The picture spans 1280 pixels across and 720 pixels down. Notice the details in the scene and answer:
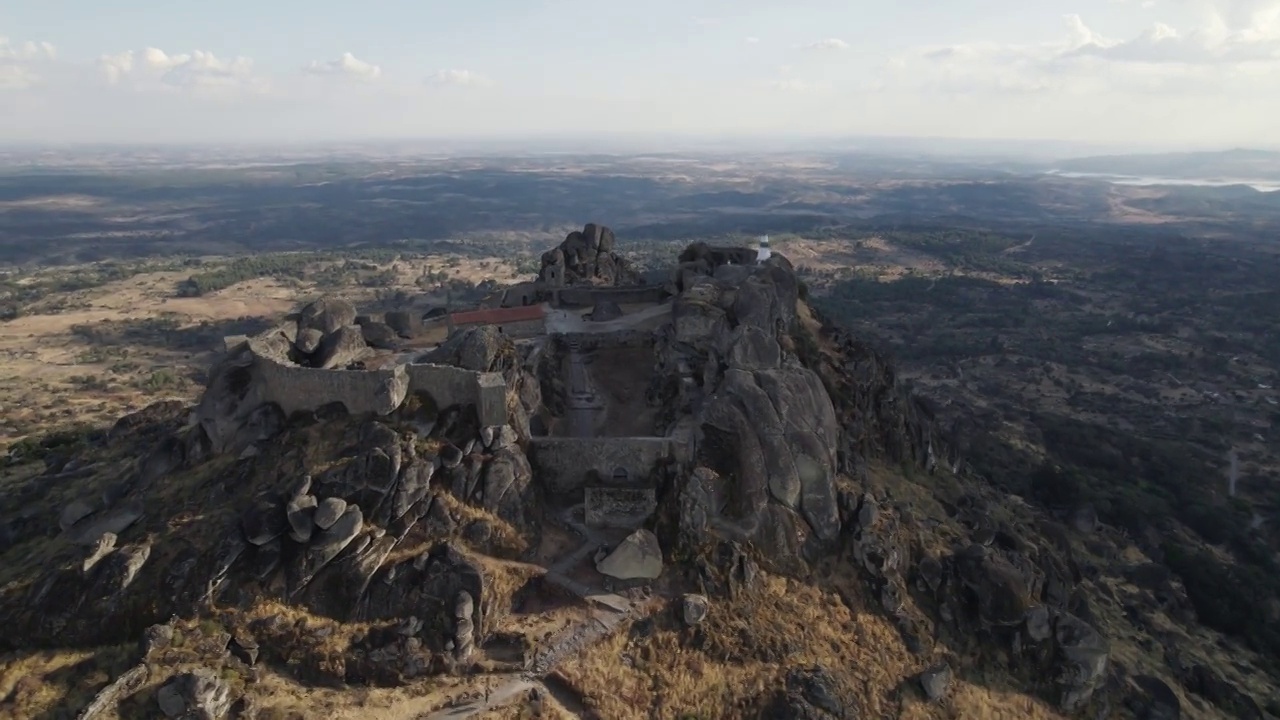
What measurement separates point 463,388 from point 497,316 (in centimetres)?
1160

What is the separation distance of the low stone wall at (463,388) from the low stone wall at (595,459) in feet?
6.63

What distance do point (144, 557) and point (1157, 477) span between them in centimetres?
6609

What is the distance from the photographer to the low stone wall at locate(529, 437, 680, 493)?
2773cm

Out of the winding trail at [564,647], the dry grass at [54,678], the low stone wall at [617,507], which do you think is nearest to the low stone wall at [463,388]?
the low stone wall at [617,507]

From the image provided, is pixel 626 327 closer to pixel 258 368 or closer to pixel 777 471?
pixel 777 471

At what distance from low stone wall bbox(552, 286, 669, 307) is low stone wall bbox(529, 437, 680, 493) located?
54.7 ft

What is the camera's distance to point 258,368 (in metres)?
28.7

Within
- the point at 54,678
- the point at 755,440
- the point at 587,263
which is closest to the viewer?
the point at 54,678

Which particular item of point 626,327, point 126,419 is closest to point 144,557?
point 626,327

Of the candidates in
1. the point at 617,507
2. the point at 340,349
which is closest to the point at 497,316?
the point at 340,349

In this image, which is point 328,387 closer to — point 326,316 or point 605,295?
point 326,316

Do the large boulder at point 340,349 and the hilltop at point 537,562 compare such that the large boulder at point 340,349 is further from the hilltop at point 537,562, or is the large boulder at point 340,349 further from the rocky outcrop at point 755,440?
the rocky outcrop at point 755,440

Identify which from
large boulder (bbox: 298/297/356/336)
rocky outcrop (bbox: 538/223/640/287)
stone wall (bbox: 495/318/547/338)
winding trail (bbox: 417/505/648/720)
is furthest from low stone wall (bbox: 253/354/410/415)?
rocky outcrop (bbox: 538/223/640/287)

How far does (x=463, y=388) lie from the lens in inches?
1086
